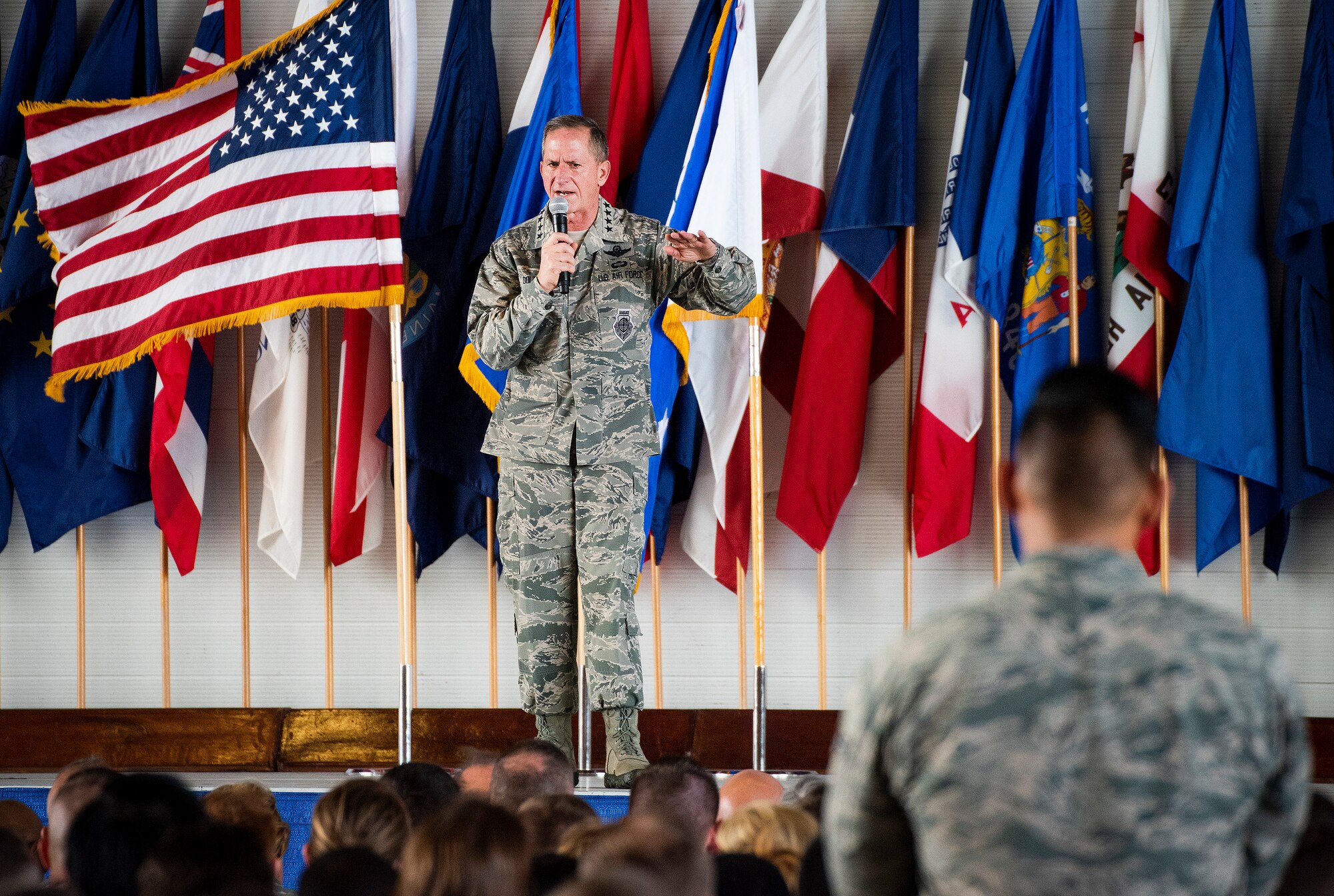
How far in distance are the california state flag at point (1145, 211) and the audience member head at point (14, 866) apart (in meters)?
3.11

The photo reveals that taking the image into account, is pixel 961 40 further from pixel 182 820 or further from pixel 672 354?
pixel 182 820

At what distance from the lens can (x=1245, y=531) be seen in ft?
12.7

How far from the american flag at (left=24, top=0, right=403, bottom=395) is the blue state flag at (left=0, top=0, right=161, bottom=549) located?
0.32 metres

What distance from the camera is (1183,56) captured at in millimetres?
4137

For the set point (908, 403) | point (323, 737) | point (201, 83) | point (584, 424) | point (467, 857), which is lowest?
point (323, 737)

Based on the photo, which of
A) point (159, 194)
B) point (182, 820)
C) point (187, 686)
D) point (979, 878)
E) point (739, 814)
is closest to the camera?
point (979, 878)

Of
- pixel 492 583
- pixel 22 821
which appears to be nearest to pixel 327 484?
pixel 492 583

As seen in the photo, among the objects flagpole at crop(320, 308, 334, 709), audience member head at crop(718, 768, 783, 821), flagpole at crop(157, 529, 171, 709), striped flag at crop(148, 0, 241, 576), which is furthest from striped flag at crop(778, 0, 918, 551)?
flagpole at crop(157, 529, 171, 709)

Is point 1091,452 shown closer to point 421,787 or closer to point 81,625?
point 421,787

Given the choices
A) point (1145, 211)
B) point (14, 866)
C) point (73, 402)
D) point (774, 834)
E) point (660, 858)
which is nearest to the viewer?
point (660, 858)

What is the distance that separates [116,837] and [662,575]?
108 inches

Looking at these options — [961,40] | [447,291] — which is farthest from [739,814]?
[961,40]

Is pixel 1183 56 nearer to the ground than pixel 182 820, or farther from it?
farther from it

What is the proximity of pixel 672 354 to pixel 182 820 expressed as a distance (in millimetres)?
2398
